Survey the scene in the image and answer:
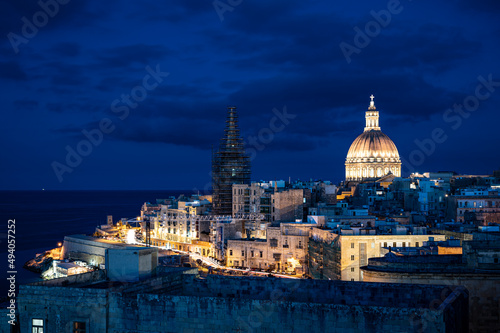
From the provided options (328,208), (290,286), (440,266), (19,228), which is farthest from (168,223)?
(290,286)

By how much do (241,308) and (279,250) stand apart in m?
42.8

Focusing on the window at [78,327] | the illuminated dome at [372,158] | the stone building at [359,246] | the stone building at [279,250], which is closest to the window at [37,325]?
the window at [78,327]

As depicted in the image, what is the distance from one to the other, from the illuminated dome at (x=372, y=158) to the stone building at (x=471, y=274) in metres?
103

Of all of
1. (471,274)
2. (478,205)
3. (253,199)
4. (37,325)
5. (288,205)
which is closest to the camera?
(37,325)

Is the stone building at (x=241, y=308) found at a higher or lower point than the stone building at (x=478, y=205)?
lower

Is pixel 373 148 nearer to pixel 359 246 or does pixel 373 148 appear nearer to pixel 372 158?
pixel 372 158

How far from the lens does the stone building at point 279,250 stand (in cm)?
5753

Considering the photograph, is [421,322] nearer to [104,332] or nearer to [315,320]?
[315,320]

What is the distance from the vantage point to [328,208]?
66.0 m

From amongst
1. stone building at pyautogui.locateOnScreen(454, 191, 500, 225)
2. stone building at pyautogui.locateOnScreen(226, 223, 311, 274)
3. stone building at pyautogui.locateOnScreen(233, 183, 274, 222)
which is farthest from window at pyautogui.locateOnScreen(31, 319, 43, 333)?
stone building at pyautogui.locateOnScreen(233, 183, 274, 222)

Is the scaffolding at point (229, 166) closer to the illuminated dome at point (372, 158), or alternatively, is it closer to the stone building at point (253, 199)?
the stone building at point (253, 199)

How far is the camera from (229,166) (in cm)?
8919

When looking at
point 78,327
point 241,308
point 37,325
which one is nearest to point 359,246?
point 241,308

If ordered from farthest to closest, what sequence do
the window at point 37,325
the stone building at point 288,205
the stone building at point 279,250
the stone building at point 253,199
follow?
1. the stone building at point 253,199
2. the stone building at point 288,205
3. the stone building at point 279,250
4. the window at point 37,325
